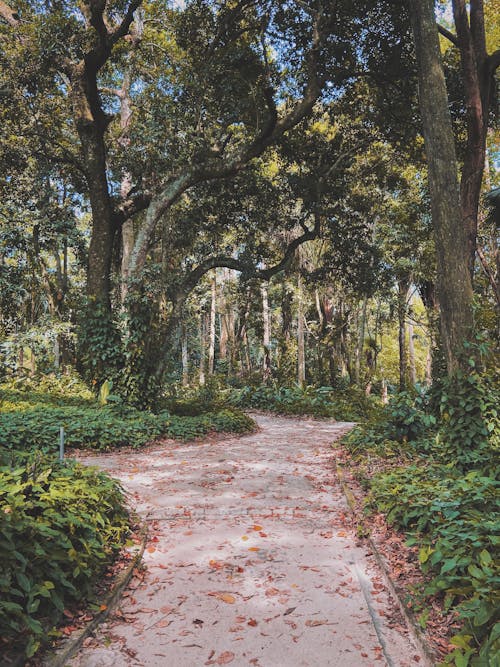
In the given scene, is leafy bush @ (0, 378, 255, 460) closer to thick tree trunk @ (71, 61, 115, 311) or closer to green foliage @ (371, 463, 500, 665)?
thick tree trunk @ (71, 61, 115, 311)

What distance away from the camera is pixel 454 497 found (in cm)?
428

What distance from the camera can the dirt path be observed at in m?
2.91

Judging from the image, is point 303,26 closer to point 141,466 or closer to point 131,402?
point 131,402

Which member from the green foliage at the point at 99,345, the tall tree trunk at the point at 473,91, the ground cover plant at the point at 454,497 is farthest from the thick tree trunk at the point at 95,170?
the tall tree trunk at the point at 473,91

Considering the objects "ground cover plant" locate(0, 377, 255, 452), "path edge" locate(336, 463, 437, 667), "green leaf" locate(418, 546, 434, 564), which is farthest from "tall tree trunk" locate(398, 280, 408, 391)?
"green leaf" locate(418, 546, 434, 564)

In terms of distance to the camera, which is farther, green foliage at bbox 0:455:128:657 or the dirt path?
the dirt path

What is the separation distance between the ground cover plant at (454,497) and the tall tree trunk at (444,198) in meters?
0.72

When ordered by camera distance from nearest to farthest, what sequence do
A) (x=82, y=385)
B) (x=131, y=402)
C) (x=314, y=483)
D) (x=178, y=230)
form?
(x=314, y=483) → (x=131, y=402) → (x=82, y=385) → (x=178, y=230)

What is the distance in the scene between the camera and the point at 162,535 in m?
4.81

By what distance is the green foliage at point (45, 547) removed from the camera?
266cm

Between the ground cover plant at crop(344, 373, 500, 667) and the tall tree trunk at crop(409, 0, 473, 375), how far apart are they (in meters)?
0.72

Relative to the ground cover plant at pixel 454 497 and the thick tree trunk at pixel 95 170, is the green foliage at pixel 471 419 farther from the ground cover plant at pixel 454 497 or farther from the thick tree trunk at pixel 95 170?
the thick tree trunk at pixel 95 170

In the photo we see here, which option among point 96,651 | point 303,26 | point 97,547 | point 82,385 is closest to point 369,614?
point 96,651

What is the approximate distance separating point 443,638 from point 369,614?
0.60 meters
